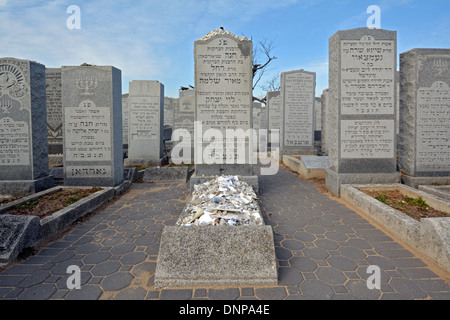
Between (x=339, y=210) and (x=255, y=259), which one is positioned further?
(x=339, y=210)

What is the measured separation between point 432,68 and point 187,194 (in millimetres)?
5905

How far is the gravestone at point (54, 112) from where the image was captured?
30.6ft

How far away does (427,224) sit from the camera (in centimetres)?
316

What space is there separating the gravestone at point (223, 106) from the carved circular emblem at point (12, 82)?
361 centimetres

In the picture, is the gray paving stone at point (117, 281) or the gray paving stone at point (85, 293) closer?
the gray paving stone at point (85, 293)

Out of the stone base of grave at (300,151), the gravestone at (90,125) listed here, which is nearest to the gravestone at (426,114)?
the stone base of grave at (300,151)

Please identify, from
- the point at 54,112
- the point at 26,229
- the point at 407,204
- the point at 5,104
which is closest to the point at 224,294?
the point at 26,229

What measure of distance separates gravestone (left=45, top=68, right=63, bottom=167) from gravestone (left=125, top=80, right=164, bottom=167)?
2.40 m

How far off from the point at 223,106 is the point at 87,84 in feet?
10.1

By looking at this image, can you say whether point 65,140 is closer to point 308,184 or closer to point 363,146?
point 308,184

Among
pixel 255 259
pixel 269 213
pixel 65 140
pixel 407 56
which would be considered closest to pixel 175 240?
pixel 255 259

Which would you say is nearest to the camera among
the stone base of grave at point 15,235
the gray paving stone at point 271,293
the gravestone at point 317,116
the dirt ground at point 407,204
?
the gray paving stone at point 271,293

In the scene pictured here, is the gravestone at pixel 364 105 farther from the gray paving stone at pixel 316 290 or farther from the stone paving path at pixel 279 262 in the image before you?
the gray paving stone at pixel 316 290

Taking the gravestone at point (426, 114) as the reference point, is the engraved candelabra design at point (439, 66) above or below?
above
